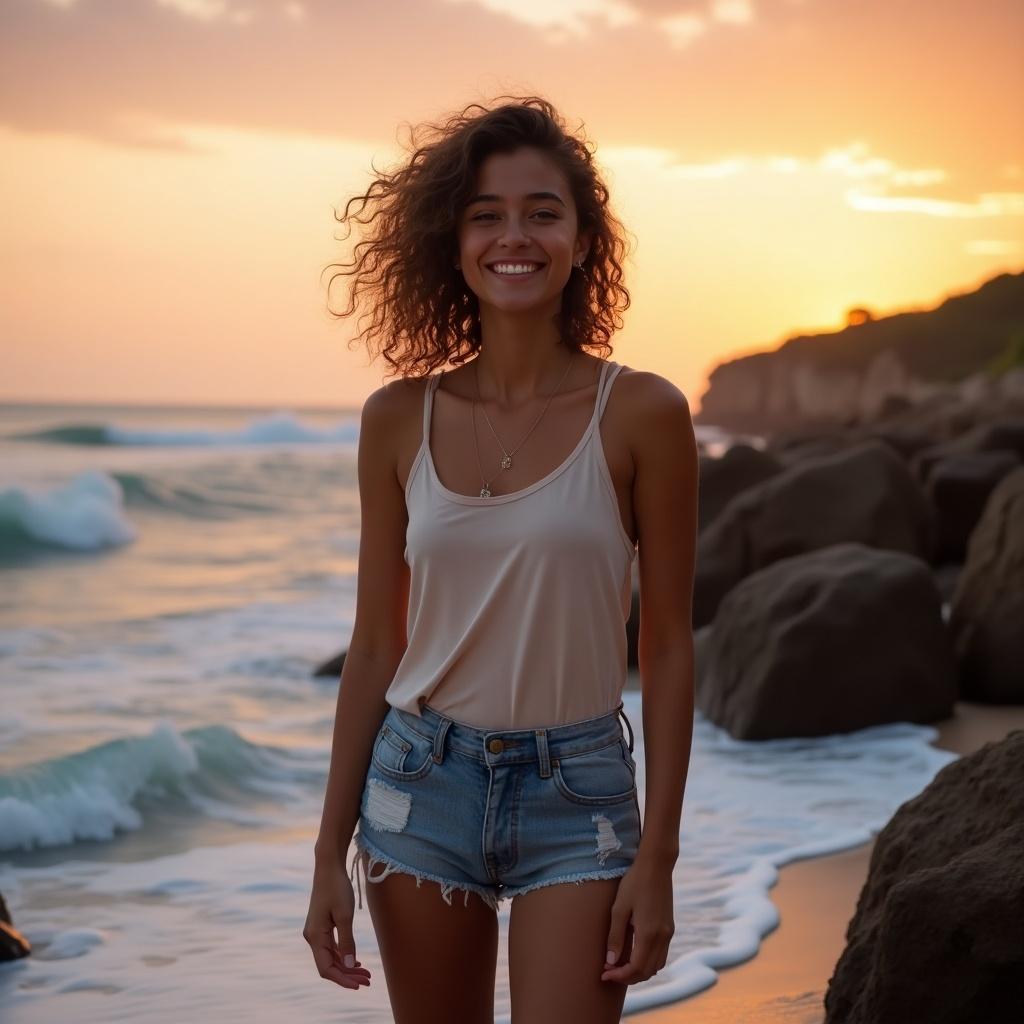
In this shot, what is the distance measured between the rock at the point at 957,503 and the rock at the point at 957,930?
393 inches

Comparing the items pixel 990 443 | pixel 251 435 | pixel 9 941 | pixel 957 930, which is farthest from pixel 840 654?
pixel 251 435

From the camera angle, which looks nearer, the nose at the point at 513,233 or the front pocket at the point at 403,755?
the front pocket at the point at 403,755

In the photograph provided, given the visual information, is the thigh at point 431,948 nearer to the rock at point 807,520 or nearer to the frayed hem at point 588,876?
the frayed hem at point 588,876

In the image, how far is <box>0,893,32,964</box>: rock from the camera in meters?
5.16

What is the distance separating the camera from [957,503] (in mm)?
13211

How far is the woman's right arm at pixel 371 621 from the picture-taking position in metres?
2.80

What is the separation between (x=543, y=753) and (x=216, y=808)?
516cm

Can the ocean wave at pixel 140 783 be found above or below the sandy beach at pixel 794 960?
below

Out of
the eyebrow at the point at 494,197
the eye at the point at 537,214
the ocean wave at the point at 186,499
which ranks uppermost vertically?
the eyebrow at the point at 494,197

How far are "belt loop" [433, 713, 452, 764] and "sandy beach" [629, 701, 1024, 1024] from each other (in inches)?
80.8

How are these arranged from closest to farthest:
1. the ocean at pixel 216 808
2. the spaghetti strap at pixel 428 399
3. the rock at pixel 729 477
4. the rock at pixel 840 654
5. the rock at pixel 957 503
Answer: the spaghetti strap at pixel 428 399
the ocean at pixel 216 808
the rock at pixel 840 654
the rock at pixel 957 503
the rock at pixel 729 477

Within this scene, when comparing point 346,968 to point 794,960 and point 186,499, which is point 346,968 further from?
point 186,499

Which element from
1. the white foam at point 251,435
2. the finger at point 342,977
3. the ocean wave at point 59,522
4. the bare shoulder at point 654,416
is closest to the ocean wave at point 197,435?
the white foam at point 251,435

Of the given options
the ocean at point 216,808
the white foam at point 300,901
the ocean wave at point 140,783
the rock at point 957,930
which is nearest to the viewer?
the rock at point 957,930
